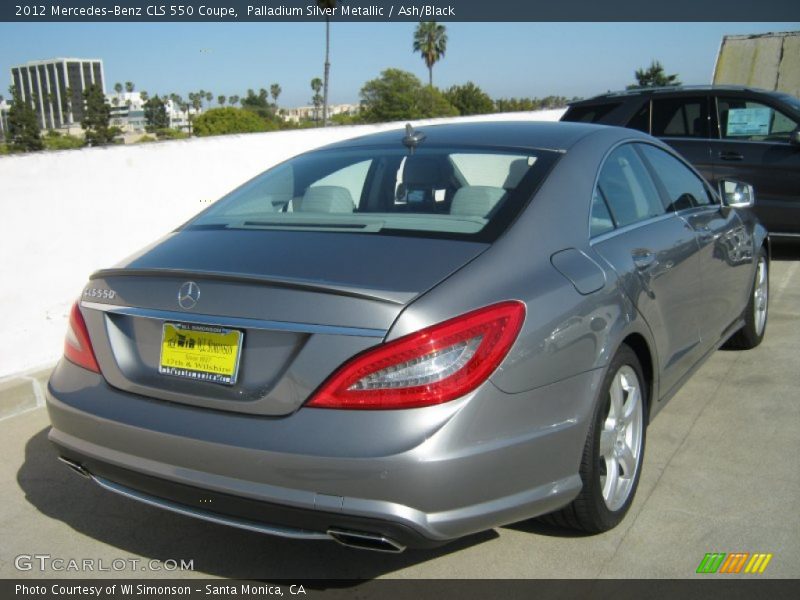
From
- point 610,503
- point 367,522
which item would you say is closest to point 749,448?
point 610,503

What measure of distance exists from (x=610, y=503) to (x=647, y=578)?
336 millimetres

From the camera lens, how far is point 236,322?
98.2 inches

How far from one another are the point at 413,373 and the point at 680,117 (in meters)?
7.35

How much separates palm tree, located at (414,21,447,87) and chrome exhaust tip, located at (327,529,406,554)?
9629 cm

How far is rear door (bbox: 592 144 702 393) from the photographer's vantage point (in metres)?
3.24

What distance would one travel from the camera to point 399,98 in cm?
8762

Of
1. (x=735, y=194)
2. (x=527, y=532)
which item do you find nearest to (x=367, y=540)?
(x=527, y=532)

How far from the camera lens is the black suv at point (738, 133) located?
26.8 feet

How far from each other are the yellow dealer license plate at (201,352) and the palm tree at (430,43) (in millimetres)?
95922

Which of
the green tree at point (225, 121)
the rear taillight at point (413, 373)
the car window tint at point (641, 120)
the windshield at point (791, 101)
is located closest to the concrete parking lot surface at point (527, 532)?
the rear taillight at point (413, 373)

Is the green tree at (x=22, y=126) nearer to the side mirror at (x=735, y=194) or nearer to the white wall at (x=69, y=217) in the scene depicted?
the white wall at (x=69, y=217)

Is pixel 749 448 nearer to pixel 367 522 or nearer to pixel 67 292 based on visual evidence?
pixel 367 522

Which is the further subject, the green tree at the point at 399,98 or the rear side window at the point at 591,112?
the green tree at the point at 399,98

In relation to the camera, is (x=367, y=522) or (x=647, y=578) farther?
(x=647, y=578)
